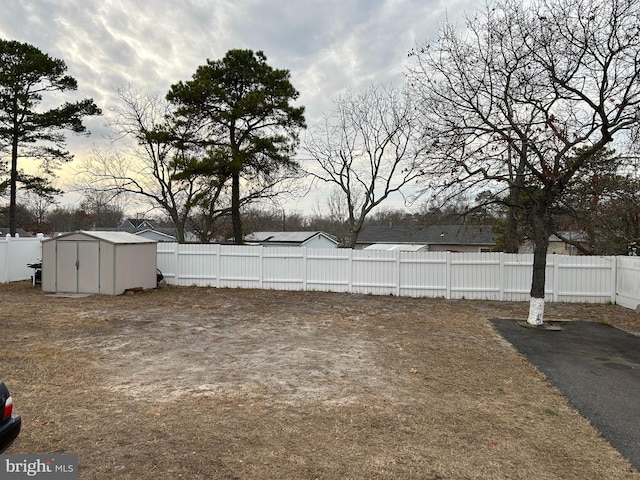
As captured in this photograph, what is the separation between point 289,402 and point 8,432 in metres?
2.40

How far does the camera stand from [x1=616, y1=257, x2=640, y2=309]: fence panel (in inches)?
409

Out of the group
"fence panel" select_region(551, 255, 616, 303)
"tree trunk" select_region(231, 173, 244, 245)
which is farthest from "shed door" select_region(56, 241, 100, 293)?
"fence panel" select_region(551, 255, 616, 303)

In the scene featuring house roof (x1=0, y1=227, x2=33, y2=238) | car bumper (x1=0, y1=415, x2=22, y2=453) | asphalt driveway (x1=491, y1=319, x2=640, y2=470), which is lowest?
asphalt driveway (x1=491, y1=319, x2=640, y2=470)

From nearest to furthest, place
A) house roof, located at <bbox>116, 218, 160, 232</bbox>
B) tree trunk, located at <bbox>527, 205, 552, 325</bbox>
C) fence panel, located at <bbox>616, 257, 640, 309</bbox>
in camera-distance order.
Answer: tree trunk, located at <bbox>527, 205, 552, 325</bbox>, fence panel, located at <bbox>616, 257, 640, 309</bbox>, house roof, located at <bbox>116, 218, 160, 232</bbox>

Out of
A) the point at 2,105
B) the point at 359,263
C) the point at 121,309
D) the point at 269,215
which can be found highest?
the point at 2,105

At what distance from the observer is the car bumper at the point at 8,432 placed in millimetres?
2582

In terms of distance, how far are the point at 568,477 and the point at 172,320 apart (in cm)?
756

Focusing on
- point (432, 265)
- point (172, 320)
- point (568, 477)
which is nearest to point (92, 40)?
point (172, 320)

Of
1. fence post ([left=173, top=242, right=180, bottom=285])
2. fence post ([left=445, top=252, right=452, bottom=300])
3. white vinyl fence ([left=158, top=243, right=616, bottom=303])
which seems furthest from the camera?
fence post ([left=173, top=242, right=180, bottom=285])

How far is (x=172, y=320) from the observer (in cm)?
873

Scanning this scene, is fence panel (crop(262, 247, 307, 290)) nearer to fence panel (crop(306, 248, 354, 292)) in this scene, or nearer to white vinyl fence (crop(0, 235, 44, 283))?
fence panel (crop(306, 248, 354, 292))

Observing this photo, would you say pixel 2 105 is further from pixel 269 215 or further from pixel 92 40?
pixel 269 215

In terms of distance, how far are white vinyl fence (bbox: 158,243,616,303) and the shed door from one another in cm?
247

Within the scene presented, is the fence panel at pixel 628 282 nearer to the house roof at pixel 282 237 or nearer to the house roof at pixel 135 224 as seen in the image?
Result: the house roof at pixel 282 237
